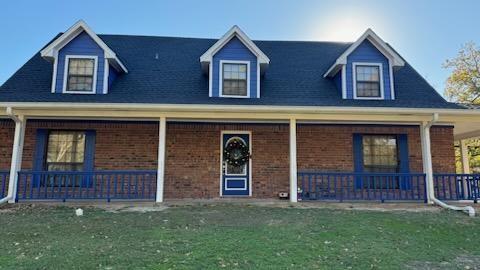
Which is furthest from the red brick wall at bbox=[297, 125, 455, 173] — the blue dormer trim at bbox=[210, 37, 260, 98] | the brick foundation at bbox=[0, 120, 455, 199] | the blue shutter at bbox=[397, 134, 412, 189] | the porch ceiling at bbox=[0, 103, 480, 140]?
the blue dormer trim at bbox=[210, 37, 260, 98]

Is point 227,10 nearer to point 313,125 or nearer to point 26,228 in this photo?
point 313,125

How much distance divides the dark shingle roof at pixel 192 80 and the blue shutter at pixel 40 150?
1159 mm

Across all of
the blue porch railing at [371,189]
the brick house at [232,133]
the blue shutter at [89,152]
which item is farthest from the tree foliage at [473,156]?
the blue shutter at [89,152]

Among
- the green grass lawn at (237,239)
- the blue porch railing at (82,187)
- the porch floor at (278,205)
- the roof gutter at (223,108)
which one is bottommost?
the green grass lawn at (237,239)

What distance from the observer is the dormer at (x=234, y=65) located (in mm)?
10320

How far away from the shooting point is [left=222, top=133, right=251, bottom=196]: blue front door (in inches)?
398

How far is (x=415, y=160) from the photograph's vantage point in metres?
10.3

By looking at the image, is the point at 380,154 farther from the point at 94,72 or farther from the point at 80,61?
the point at 80,61

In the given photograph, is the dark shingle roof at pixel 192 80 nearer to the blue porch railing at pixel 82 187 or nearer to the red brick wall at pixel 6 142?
the red brick wall at pixel 6 142

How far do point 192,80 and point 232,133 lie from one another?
2309mm

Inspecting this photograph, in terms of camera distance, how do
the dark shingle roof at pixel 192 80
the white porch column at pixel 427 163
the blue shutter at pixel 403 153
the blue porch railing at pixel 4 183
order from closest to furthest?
the blue porch railing at pixel 4 183
the white porch column at pixel 427 163
the dark shingle roof at pixel 192 80
the blue shutter at pixel 403 153

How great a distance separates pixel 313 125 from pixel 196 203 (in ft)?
14.6

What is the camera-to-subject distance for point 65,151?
9.81 m

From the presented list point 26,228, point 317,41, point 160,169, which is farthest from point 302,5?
point 26,228
